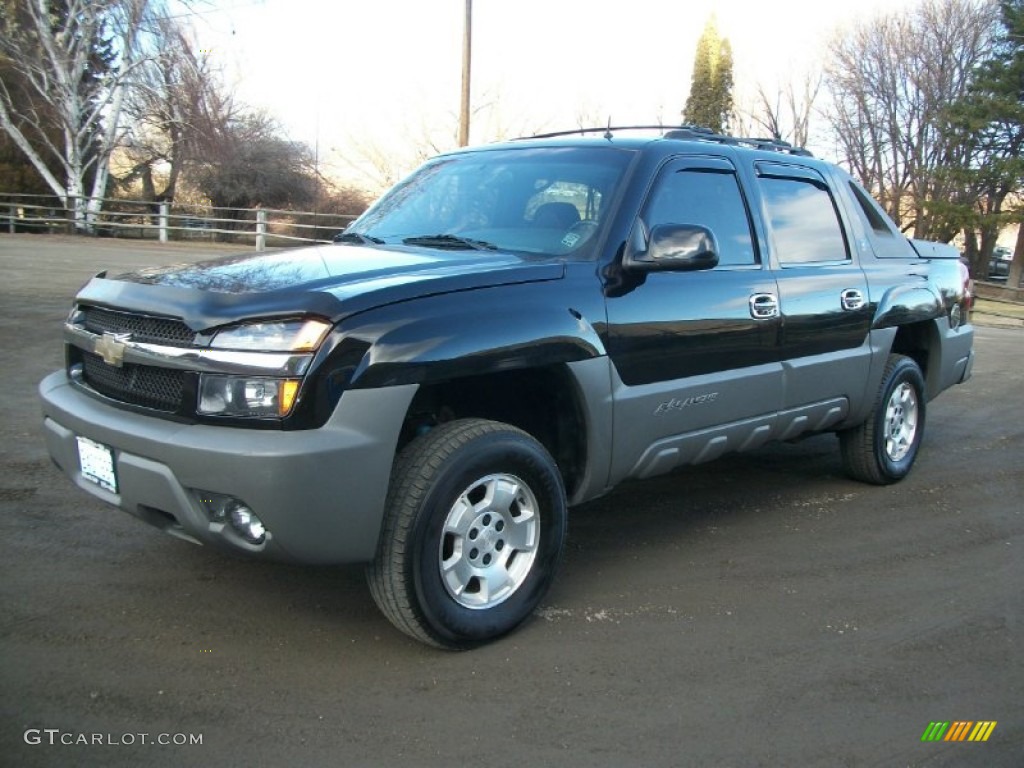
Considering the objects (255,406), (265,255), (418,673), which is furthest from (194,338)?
(418,673)

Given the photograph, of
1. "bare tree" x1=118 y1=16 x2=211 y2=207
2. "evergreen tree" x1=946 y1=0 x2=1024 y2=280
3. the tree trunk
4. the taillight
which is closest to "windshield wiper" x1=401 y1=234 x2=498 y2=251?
the taillight

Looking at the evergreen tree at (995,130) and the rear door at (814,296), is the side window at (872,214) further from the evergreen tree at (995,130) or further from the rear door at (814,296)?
the evergreen tree at (995,130)

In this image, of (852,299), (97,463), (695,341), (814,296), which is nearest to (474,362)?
(695,341)

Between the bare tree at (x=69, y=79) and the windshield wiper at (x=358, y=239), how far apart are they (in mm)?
22901

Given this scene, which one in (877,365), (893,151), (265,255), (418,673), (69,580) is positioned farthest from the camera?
(893,151)

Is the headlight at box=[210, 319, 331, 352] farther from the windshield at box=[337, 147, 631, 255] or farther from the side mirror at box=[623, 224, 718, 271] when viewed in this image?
the side mirror at box=[623, 224, 718, 271]

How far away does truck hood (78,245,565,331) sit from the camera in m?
3.03

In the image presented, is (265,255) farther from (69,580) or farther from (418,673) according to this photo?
(418,673)

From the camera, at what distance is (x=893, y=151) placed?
3775 centimetres

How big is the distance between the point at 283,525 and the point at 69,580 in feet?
4.63

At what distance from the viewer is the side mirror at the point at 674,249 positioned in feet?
12.4

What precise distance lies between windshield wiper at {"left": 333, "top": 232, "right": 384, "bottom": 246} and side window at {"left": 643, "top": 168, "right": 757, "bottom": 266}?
1.26m

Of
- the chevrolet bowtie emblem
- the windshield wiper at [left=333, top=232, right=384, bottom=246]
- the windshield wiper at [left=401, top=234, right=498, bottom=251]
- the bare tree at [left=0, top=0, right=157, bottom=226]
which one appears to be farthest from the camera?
the bare tree at [left=0, top=0, right=157, bottom=226]

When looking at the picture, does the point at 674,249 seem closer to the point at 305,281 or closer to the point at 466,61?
the point at 305,281
